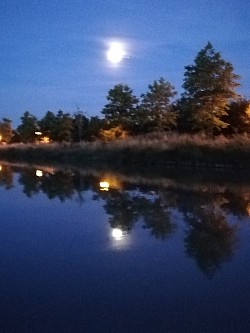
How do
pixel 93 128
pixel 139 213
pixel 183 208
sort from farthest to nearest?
pixel 93 128, pixel 183 208, pixel 139 213

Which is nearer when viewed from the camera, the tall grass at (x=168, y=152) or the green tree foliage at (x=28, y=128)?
the tall grass at (x=168, y=152)

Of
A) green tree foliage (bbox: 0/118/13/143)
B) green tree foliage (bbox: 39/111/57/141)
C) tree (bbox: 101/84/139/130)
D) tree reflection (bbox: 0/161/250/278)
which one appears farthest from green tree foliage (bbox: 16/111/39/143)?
tree reflection (bbox: 0/161/250/278)

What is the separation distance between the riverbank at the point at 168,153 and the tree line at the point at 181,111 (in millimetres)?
3834

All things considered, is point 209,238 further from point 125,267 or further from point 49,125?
point 49,125

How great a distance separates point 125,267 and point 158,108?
1767 inches

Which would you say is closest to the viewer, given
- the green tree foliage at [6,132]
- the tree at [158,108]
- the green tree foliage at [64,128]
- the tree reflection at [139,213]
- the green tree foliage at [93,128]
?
the tree reflection at [139,213]

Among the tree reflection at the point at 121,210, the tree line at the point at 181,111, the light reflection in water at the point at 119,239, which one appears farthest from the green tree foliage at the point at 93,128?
the light reflection in water at the point at 119,239

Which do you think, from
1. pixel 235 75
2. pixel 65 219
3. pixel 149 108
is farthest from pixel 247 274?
pixel 149 108

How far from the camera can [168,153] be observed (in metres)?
35.8

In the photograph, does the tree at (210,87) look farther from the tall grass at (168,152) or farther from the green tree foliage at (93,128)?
A: the green tree foliage at (93,128)

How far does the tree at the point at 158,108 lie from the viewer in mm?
51688

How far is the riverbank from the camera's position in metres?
30.9

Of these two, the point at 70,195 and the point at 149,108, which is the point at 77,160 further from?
the point at 70,195

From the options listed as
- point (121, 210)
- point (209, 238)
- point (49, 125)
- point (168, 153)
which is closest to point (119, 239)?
point (209, 238)
